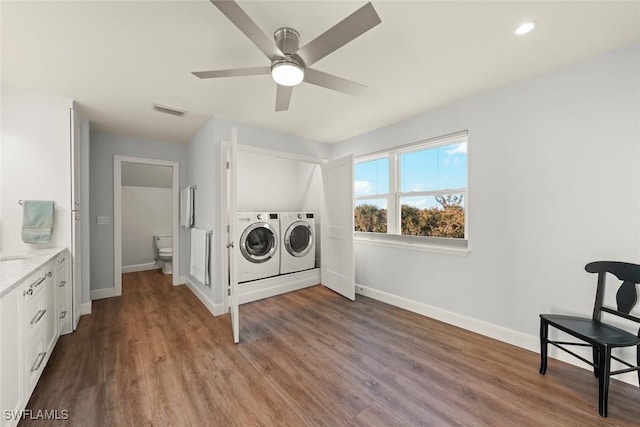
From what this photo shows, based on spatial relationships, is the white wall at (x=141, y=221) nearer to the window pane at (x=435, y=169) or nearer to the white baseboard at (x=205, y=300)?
the white baseboard at (x=205, y=300)

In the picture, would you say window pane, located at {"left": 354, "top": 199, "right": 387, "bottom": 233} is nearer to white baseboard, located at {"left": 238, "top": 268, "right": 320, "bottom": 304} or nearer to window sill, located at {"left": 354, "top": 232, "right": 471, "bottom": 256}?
window sill, located at {"left": 354, "top": 232, "right": 471, "bottom": 256}

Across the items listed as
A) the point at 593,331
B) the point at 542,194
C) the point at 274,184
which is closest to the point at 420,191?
the point at 542,194

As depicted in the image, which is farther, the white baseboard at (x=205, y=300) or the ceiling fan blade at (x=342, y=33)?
the white baseboard at (x=205, y=300)

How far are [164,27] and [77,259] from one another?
2.63 m

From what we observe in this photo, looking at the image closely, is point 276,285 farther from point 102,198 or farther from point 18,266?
point 102,198

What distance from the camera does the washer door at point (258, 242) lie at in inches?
137

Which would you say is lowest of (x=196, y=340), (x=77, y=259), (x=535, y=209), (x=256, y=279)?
(x=196, y=340)

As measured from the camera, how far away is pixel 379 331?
2.52 m

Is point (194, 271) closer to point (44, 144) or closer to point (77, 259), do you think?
point (77, 259)

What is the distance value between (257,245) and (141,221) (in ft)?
10.3

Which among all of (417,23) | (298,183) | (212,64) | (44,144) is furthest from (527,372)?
(44,144)

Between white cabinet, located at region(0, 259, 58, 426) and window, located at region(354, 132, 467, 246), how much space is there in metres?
3.26

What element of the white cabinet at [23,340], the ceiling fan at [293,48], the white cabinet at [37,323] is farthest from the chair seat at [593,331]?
the white cabinet at [37,323]

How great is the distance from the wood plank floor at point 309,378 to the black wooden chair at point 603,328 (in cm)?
20
